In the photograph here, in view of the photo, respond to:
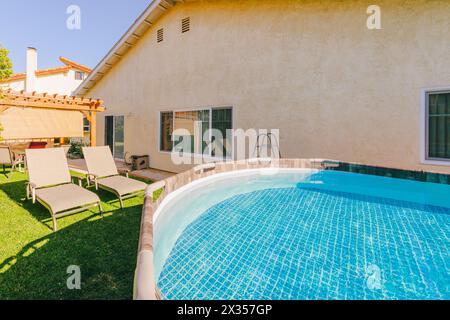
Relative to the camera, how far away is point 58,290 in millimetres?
2986

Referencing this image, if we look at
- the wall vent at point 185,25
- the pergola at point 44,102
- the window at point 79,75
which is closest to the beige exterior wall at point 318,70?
the wall vent at point 185,25

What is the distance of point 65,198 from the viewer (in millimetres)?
5188

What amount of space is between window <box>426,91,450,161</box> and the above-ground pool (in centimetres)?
106

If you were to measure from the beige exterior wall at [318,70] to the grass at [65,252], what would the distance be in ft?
19.0

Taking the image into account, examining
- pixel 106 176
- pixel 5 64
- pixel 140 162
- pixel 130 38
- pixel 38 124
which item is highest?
pixel 130 38

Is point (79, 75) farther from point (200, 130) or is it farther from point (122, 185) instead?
point (122, 185)

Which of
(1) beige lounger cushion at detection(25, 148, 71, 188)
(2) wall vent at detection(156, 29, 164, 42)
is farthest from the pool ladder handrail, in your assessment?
(2) wall vent at detection(156, 29, 164, 42)

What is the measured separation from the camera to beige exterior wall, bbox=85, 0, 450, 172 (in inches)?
258

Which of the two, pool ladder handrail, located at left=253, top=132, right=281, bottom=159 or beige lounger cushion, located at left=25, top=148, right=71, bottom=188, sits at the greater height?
pool ladder handrail, located at left=253, top=132, right=281, bottom=159

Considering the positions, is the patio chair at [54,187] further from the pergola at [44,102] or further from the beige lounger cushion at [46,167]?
the pergola at [44,102]

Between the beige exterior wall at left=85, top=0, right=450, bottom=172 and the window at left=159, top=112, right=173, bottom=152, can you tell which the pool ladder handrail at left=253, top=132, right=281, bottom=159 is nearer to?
the beige exterior wall at left=85, top=0, right=450, bottom=172

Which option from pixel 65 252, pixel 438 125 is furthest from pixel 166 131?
pixel 438 125

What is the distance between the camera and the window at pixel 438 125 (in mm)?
6332

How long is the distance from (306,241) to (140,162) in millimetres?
9569
